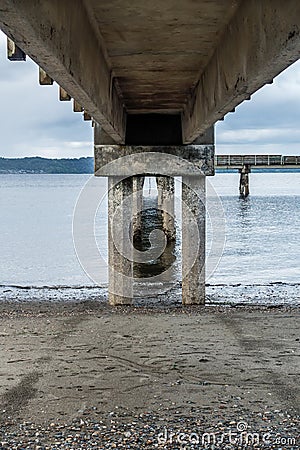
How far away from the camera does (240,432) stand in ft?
19.5

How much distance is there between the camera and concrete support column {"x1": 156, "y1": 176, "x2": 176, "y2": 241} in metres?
35.5

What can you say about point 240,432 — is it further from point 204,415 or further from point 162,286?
point 162,286

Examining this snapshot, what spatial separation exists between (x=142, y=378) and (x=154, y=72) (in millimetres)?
4264

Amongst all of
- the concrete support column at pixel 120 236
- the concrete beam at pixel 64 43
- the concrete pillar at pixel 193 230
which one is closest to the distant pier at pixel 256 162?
the concrete pillar at pixel 193 230

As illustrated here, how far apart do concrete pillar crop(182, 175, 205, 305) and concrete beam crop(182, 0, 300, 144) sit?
15.2 feet

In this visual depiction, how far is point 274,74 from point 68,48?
5.56 ft

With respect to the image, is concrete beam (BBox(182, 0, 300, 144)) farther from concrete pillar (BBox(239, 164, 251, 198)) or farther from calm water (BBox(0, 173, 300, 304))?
concrete pillar (BBox(239, 164, 251, 198))

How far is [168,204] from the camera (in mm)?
37719

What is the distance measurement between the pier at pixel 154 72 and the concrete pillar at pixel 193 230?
2 centimetres

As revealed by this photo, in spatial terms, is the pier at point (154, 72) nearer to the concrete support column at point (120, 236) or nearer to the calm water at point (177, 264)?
the concrete support column at point (120, 236)

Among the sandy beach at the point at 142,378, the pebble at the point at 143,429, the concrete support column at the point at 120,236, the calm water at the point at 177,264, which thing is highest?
the concrete support column at the point at 120,236

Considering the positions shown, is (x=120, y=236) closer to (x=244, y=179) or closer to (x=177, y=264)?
(x=177, y=264)

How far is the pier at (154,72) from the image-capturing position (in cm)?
499

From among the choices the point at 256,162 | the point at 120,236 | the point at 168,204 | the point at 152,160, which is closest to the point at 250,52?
the point at 152,160
